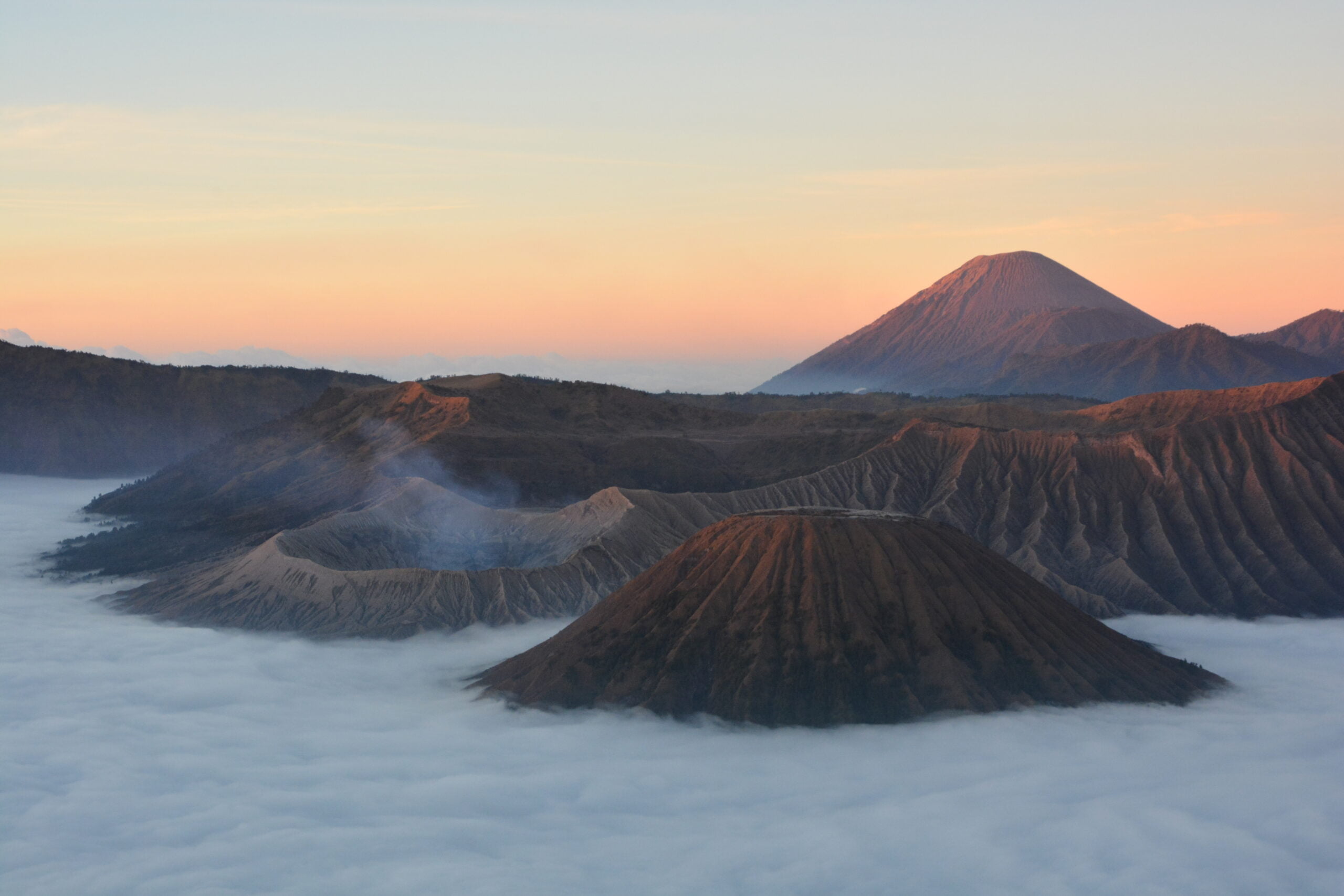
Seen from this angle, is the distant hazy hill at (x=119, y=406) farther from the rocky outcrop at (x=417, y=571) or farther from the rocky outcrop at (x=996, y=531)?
the rocky outcrop at (x=417, y=571)

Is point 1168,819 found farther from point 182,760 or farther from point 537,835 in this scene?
point 182,760

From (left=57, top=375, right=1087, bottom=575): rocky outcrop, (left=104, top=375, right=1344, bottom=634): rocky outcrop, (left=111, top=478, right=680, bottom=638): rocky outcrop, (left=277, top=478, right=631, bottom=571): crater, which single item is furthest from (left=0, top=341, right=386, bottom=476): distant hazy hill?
(left=277, top=478, right=631, bottom=571): crater

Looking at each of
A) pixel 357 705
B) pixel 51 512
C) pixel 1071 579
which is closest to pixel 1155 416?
pixel 1071 579

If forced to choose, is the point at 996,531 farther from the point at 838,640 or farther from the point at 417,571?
the point at 838,640

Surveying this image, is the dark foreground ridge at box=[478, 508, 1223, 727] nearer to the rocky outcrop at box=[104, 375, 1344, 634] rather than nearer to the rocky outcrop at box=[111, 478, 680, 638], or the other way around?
the rocky outcrop at box=[111, 478, 680, 638]

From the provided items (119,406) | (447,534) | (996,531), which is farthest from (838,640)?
(119,406)

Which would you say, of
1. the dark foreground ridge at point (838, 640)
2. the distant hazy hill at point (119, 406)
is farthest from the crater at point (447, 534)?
the distant hazy hill at point (119, 406)
